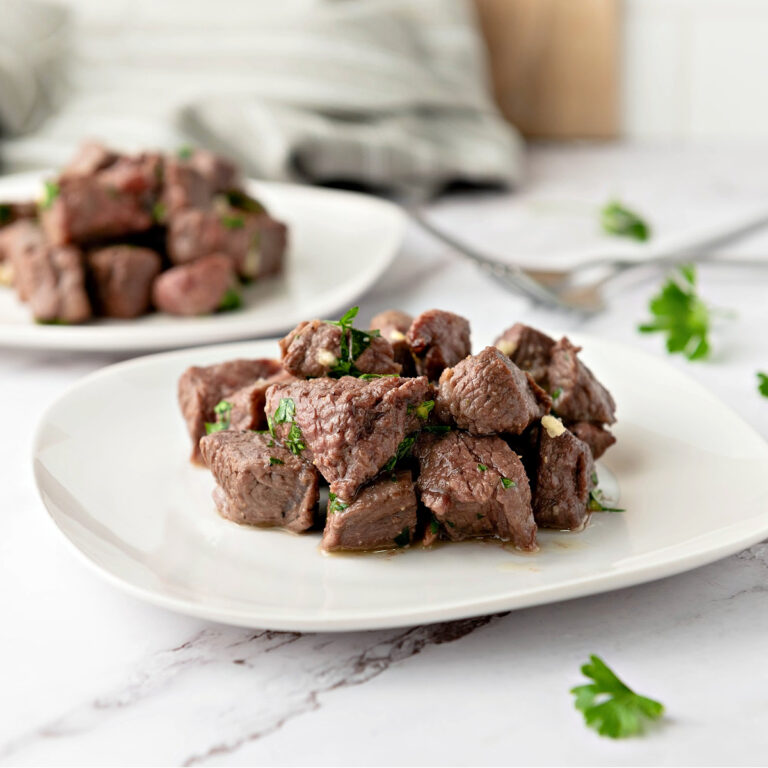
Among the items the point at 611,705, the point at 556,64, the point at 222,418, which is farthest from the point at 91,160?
the point at 556,64

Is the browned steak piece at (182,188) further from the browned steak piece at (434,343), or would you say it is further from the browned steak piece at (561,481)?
the browned steak piece at (561,481)

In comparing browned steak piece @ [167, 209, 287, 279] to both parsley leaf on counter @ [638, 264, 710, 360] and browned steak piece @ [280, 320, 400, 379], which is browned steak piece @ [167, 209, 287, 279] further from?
browned steak piece @ [280, 320, 400, 379]

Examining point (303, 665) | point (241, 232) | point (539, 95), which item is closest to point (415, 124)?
point (539, 95)

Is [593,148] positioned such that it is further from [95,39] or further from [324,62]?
[95,39]

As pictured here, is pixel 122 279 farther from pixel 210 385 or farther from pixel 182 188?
pixel 210 385

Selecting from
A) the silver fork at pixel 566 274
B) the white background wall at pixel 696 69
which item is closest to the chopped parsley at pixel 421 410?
the silver fork at pixel 566 274

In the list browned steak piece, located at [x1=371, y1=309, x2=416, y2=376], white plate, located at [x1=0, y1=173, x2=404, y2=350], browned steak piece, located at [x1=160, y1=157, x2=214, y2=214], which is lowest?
white plate, located at [x1=0, y1=173, x2=404, y2=350]

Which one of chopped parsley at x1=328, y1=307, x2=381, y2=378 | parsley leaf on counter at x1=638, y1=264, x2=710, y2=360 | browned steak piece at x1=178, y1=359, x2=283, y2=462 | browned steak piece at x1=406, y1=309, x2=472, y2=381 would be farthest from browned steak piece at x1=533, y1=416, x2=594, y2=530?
parsley leaf on counter at x1=638, y1=264, x2=710, y2=360
